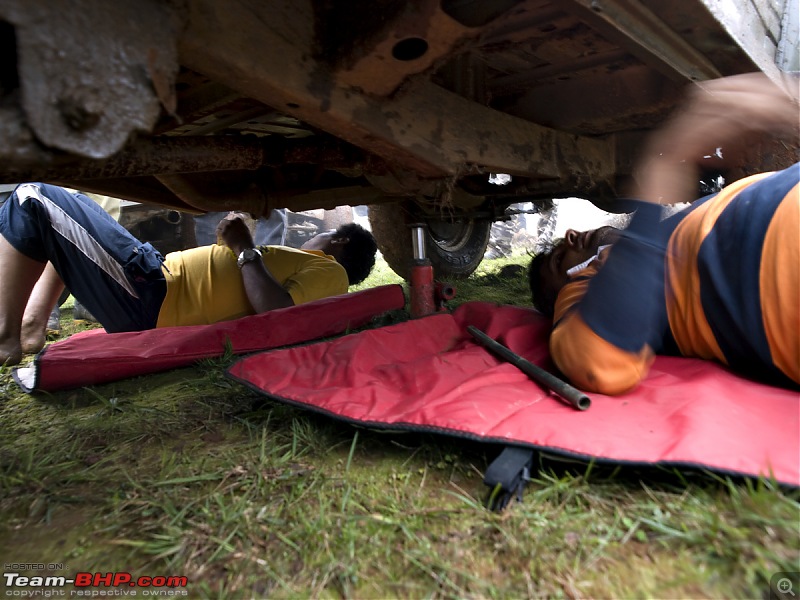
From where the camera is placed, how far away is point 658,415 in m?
1.09

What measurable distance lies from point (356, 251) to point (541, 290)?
1688 millimetres

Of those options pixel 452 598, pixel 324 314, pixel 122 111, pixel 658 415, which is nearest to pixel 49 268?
pixel 324 314

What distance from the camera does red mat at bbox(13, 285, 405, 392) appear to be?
1746mm

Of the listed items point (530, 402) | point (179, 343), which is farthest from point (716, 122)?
point (179, 343)

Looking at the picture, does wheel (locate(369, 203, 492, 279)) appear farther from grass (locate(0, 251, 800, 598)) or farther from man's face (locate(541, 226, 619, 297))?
grass (locate(0, 251, 800, 598))

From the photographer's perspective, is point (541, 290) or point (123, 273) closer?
point (541, 290)

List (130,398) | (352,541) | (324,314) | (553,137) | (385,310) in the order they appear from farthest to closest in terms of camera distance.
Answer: (385,310) < (324,314) < (553,137) < (130,398) < (352,541)

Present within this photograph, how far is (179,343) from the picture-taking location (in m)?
1.96

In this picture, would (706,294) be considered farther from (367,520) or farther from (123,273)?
(123,273)

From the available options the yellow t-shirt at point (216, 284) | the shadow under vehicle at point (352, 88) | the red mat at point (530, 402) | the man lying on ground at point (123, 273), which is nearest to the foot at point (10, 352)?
the man lying on ground at point (123, 273)

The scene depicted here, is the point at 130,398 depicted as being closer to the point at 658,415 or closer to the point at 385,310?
the point at 385,310

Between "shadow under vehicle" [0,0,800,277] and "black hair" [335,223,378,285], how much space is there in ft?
3.15

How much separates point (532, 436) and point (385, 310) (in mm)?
1539

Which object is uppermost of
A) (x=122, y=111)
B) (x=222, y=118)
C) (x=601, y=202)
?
(x=222, y=118)
